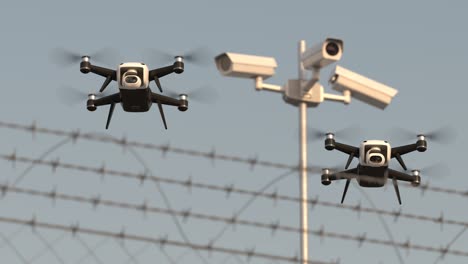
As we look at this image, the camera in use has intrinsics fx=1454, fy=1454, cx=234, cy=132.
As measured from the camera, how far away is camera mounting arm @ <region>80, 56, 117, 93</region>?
67.6 meters

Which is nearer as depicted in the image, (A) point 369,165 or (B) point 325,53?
(B) point 325,53

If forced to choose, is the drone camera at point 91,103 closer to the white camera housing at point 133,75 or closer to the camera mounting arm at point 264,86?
the white camera housing at point 133,75

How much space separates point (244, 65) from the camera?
63.7m

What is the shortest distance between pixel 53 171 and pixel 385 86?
59.4ft

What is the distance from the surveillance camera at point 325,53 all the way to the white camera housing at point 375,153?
6.06 m

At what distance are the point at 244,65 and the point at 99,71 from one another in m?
8.03

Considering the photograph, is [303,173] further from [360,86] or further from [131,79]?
[131,79]

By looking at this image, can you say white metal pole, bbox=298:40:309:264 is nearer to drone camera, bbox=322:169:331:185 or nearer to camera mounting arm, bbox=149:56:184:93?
drone camera, bbox=322:169:331:185

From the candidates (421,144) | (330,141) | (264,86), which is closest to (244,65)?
(264,86)

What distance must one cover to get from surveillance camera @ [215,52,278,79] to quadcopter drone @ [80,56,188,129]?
436cm

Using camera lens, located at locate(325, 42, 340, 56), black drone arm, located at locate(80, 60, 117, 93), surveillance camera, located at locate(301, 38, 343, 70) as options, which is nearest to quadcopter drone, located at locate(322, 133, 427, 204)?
surveillance camera, located at locate(301, 38, 343, 70)

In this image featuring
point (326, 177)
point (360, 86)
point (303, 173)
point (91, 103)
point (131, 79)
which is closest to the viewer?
point (303, 173)

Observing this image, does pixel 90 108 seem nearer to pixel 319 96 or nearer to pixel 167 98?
pixel 167 98

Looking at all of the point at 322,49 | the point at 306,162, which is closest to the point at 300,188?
the point at 306,162
